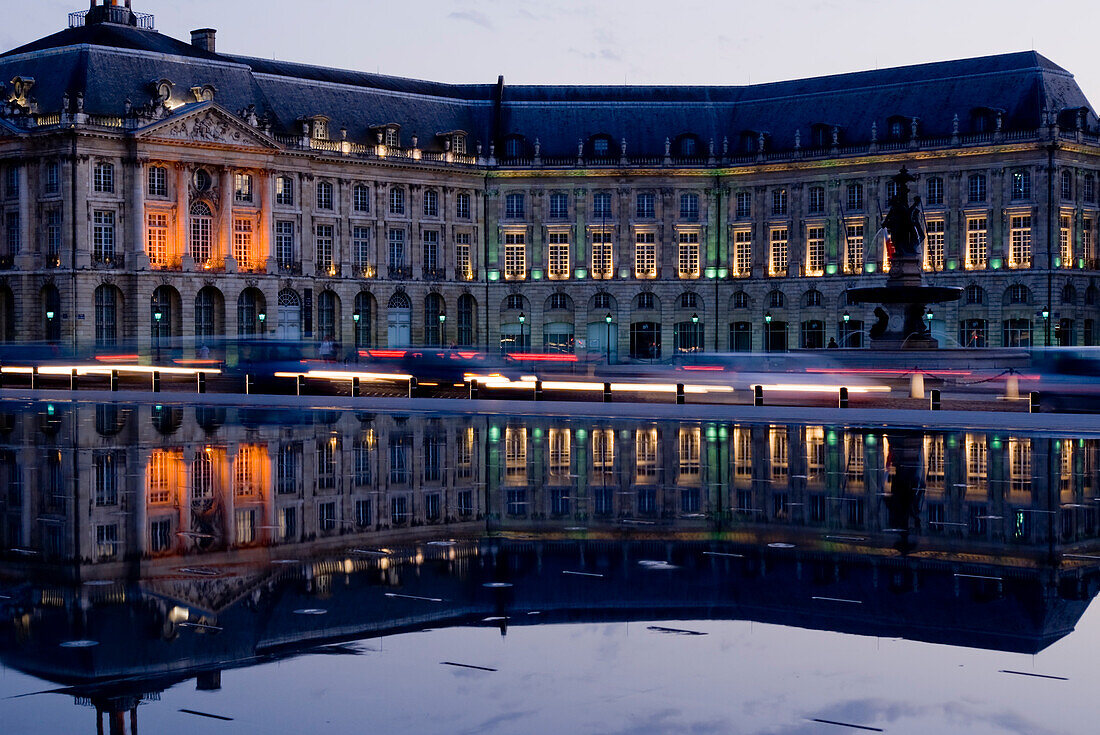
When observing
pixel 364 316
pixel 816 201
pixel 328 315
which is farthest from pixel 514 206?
pixel 816 201

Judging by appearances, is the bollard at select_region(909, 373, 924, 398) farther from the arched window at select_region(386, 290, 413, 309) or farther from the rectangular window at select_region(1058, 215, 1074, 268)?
the arched window at select_region(386, 290, 413, 309)

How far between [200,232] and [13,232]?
470 inches

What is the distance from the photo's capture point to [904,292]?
6228 cm

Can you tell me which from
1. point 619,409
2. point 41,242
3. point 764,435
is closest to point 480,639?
A: point 764,435

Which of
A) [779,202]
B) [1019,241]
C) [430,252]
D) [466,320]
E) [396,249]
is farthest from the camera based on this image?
[466,320]

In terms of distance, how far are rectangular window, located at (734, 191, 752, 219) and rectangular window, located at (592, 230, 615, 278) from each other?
9860 mm

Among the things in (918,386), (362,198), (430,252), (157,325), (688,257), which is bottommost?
(918,386)

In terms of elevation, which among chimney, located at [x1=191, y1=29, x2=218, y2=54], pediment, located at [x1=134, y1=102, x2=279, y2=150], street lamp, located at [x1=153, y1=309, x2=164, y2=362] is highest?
chimney, located at [x1=191, y1=29, x2=218, y2=54]

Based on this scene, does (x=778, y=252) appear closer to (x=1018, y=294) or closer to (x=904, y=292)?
(x=1018, y=294)

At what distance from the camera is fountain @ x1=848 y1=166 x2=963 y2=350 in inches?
2463

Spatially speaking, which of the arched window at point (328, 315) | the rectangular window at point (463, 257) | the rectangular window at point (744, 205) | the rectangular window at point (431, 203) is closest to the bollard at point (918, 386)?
the arched window at point (328, 315)

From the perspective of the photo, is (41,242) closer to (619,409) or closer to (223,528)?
(619,409)

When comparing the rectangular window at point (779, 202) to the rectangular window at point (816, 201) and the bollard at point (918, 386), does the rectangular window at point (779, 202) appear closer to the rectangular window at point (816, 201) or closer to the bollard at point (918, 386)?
the rectangular window at point (816, 201)

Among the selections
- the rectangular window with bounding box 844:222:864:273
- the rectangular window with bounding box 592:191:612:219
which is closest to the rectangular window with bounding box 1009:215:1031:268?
the rectangular window with bounding box 844:222:864:273
